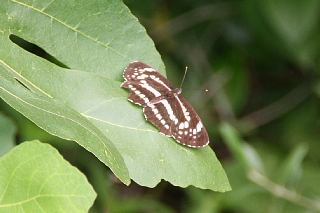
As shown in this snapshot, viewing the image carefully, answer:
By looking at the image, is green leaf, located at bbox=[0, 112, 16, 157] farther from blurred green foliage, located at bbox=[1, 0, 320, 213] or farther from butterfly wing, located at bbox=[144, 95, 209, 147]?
blurred green foliage, located at bbox=[1, 0, 320, 213]

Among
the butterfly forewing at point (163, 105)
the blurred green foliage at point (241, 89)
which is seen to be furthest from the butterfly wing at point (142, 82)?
the blurred green foliage at point (241, 89)

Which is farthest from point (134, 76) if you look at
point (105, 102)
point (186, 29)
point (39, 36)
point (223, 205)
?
point (186, 29)

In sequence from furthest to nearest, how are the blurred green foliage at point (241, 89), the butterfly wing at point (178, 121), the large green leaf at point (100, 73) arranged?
1. the blurred green foliage at point (241, 89)
2. the butterfly wing at point (178, 121)
3. the large green leaf at point (100, 73)

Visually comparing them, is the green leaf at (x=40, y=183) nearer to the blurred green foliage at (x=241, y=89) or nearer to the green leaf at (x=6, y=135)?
the green leaf at (x=6, y=135)

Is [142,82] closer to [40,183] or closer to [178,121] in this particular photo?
[178,121]

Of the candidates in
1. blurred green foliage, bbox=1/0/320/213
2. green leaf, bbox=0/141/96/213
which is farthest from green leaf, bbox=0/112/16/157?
blurred green foliage, bbox=1/0/320/213

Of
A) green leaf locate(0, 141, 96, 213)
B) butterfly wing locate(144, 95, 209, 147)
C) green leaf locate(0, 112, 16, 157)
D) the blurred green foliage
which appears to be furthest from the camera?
the blurred green foliage
